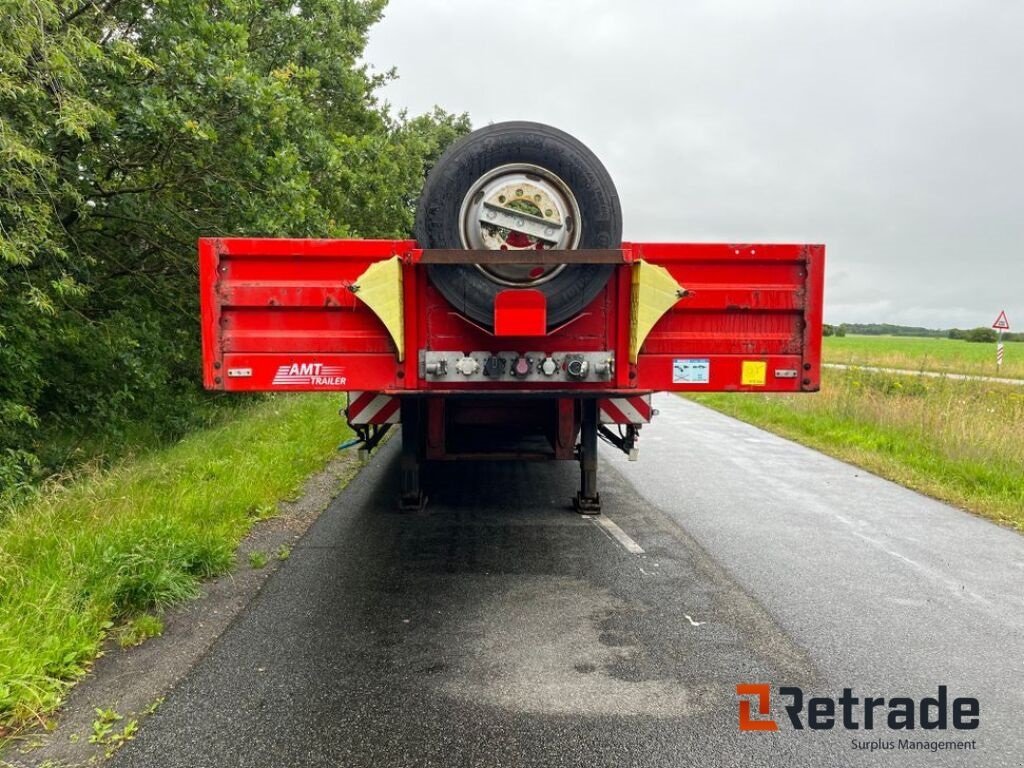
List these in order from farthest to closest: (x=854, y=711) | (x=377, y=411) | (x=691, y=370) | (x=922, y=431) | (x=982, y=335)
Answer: (x=982, y=335) < (x=922, y=431) < (x=377, y=411) < (x=691, y=370) < (x=854, y=711)

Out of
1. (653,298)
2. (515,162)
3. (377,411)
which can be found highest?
(515,162)

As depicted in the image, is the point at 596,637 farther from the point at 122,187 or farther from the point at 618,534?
the point at 122,187

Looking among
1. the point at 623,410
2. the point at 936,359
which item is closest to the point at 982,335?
the point at 936,359

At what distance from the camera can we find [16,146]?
4.39m

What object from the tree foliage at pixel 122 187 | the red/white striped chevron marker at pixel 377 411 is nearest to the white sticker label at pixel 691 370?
the red/white striped chevron marker at pixel 377 411

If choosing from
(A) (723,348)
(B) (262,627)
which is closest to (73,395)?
(B) (262,627)

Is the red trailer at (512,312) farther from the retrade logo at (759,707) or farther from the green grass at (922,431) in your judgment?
the green grass at (922,431)

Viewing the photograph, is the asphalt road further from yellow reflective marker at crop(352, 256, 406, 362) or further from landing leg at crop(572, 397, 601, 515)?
yellow reflective marker at crop(352, 256, 406, 362)

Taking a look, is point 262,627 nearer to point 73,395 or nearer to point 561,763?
point 561,763

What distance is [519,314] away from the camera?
3.93 m

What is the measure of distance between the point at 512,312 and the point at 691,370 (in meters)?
1.20

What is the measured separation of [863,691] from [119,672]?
319cm

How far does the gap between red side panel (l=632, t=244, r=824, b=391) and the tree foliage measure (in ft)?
13.4

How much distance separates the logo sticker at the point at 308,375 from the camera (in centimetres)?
417
